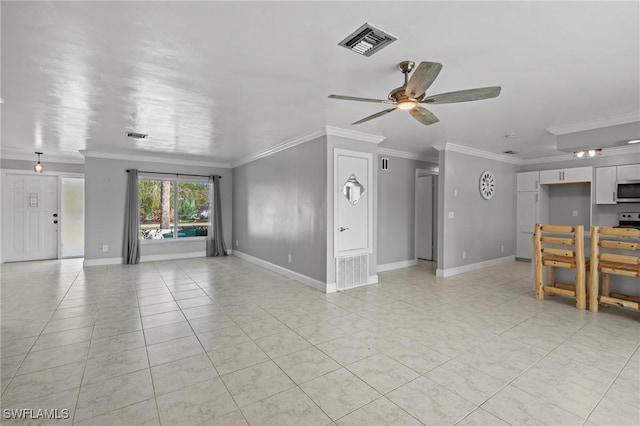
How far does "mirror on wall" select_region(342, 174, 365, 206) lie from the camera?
4.68 m

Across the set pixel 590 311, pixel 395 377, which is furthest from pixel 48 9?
pixel 590 311

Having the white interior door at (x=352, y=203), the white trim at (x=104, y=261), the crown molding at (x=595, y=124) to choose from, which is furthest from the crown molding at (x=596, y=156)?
the white trim at (x=104, y=261)

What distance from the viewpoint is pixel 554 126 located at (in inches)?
168

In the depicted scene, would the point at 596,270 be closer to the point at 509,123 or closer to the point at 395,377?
the point at 509,123

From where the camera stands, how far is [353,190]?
15.6ft

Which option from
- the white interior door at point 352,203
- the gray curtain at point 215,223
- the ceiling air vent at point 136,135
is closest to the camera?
the white interior door at point 352,203

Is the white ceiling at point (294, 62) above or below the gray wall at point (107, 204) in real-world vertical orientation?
above

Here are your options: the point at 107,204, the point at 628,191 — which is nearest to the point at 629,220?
the point at 628,191

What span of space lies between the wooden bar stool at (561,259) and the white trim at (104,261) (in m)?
7.96

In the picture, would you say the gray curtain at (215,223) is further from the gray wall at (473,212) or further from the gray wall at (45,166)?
the gray wall at (473,212)

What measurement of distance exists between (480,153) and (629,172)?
2.47 metres

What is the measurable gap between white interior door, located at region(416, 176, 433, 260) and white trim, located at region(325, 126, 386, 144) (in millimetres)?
2632

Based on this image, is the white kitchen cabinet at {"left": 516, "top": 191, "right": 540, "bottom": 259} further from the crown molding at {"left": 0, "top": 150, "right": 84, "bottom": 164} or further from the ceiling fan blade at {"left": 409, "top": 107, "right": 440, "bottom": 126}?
the crown molding at {"left": 0, "top": 150, "right": 84, "bottom": 164}

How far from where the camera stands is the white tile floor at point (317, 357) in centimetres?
193
